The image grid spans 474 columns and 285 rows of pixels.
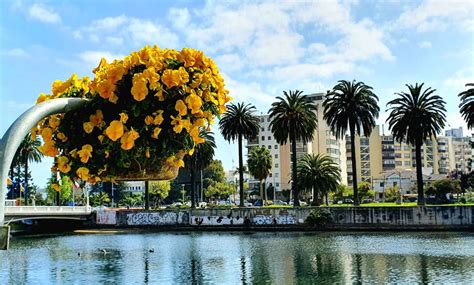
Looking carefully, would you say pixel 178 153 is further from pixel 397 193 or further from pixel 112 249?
pixel 397 193

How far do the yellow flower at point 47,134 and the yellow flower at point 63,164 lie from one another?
8.5 inches

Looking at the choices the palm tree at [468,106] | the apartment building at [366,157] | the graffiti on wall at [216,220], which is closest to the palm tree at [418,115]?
the palm tree at [468,106]

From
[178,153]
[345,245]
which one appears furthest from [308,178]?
[178,153]

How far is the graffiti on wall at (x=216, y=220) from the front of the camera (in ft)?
234

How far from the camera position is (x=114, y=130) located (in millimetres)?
4516

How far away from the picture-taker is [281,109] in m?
69.1

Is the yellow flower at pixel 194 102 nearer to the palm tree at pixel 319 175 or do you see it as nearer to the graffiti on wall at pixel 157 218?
the palm tree at pixel 319 175

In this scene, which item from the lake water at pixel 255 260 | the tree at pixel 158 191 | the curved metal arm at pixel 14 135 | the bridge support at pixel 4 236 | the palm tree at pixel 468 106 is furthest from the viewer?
the tree at pixel 158 191

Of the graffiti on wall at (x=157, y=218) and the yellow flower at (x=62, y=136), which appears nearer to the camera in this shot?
the yellow flower at (x=62, y=136)

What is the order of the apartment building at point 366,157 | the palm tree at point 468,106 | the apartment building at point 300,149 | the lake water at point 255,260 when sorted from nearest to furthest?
the lake water at point 255,260 < the palm tree at point 468,106 < the apartment building at point 300,149 < the apartment building at point 366,157

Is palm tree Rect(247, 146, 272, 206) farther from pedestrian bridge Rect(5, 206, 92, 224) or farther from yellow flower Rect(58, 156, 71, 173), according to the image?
yellow flower Rect(58, 156, 71, 173)

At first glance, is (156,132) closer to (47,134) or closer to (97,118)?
(97,118)

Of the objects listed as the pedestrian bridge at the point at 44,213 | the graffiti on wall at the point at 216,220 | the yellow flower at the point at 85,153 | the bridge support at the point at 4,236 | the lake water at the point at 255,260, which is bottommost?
the lake water at the point at 255,260

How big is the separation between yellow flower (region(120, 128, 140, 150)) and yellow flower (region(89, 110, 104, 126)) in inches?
14.7
